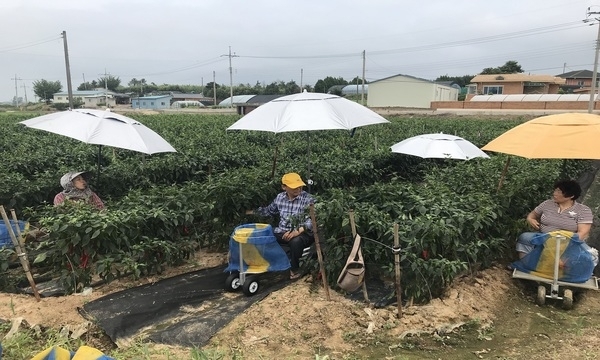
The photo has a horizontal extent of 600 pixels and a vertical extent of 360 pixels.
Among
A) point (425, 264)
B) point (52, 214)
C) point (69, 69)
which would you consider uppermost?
point (69, 69)

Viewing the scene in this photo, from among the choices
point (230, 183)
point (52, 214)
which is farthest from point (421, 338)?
point (52, 214)

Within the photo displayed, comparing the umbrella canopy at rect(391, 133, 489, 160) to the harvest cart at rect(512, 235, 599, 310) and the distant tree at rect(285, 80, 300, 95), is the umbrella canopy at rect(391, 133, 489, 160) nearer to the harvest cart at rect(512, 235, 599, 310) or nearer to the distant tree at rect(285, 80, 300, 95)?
the harvest cart at rect(512, 235, 599, 310)

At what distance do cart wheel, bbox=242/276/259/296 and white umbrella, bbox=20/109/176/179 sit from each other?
204cm

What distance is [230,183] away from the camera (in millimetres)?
5734

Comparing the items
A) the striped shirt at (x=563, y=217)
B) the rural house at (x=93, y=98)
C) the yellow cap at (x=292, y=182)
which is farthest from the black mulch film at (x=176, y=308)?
the rural house at (x=93, y=98)

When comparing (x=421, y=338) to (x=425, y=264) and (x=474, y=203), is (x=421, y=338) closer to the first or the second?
(x=425, y=264)

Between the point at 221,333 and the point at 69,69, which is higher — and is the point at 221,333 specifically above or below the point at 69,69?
below

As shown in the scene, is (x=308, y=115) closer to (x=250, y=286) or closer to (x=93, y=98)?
(x=250, y=286)

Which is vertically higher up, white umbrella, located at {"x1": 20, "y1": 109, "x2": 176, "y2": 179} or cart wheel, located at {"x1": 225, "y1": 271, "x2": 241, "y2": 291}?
white umbrella, located at {"x1": 20, "y1": 109, "x2": 176, "y2": 179}

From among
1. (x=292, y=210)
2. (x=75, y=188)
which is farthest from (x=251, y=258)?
(x=75, y=188)

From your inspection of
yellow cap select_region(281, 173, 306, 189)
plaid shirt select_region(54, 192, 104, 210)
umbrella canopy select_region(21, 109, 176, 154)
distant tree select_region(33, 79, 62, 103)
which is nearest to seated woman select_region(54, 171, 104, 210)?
plaid shirt select_region(54, 192, 104, 210)

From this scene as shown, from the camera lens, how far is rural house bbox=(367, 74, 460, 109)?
52.7 m

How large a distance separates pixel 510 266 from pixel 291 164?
4108 mm

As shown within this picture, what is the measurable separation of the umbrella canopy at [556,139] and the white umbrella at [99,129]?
426 centimetres
